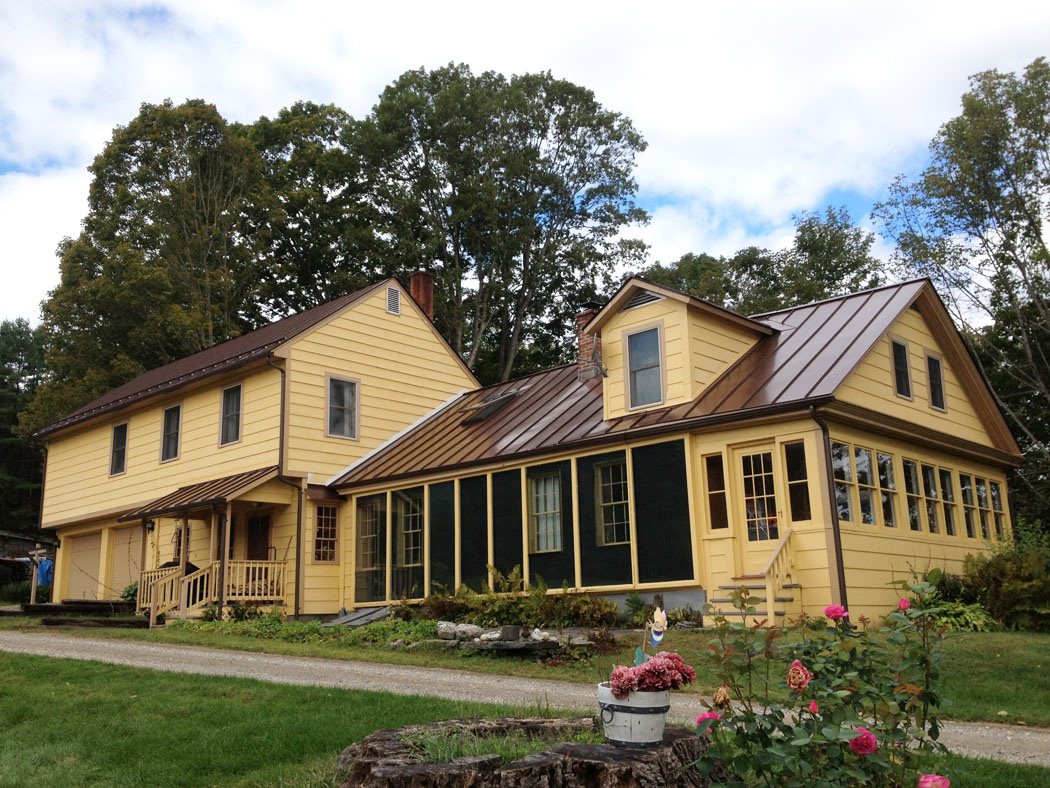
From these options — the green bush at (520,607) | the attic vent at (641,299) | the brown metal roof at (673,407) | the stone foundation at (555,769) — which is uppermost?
the attic vent at (641,299)

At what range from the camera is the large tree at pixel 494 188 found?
1384 inches

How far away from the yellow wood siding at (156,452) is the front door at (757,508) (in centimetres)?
1010

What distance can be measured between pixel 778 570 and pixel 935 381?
23.1ft

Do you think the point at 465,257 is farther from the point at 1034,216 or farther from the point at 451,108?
the point at 1034,216

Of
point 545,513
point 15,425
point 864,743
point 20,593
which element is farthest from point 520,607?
point 15,425

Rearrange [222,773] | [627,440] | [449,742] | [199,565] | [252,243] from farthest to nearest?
[252,243] → [199,565] → [627,440] → [222,773] → [449,742]

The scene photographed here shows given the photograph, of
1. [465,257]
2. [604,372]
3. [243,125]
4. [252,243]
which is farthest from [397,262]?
[604,372]

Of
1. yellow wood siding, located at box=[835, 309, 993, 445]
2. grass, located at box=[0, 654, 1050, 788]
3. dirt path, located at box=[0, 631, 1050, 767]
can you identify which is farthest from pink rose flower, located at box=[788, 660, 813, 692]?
yellow wood siding, located at box=[835, 309, 993, 445]

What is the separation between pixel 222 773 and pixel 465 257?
102 ft

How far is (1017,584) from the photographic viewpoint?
1442 centimetres

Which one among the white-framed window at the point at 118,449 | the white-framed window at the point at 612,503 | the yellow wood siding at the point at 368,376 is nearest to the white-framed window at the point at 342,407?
the yellow wood siding at the point at 368,376

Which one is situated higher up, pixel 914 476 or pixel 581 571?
pixel 914 476

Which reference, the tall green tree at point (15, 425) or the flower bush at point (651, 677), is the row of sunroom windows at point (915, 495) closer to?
the flower bush at point (651, 677)

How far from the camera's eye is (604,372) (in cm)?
1709
